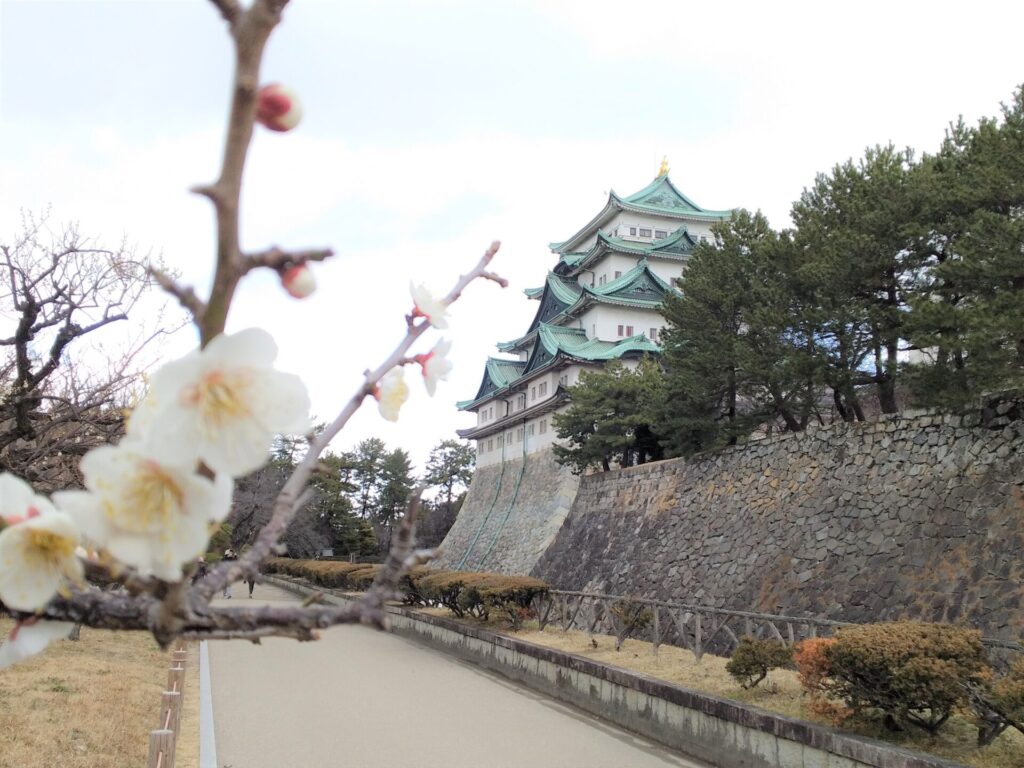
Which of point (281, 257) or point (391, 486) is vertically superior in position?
point (391, 486)

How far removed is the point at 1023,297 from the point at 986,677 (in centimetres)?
546

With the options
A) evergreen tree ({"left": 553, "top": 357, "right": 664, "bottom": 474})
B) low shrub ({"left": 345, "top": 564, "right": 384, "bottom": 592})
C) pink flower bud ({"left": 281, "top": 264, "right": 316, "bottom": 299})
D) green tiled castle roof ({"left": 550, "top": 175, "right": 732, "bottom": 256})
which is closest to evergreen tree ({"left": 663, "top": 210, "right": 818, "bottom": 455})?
evergreen tree ({"left": 553, "top": 357, "right": 664, "bottom": 474})

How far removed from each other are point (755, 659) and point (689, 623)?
251 inches

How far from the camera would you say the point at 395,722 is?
9367mm

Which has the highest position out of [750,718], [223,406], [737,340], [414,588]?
[737,340]

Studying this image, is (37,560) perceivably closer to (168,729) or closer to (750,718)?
(168,729)

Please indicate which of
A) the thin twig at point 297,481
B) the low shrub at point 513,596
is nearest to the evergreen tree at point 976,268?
the low shrub at point 513,596

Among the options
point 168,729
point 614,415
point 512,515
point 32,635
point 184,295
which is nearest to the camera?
point 184,295

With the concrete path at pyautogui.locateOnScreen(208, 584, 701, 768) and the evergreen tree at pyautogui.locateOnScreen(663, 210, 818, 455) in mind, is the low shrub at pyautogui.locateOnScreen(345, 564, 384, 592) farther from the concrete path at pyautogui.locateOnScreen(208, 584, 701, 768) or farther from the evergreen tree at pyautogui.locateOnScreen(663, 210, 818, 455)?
the evergreen tree at pyautogui.locateOnScreen(663, 210, 818, 455)

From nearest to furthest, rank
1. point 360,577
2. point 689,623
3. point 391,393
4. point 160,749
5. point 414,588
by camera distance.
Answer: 1. point 391,393
2. point 160,749
3. point 689,623
4. point 414,588
5. point 360,577

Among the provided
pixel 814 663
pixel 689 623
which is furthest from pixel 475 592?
pixel 814 663

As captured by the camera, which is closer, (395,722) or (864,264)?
(395,722)

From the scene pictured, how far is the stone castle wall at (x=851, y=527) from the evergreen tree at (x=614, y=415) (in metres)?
3.39

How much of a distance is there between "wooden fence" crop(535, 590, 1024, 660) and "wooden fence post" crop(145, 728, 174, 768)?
7.34 meters
